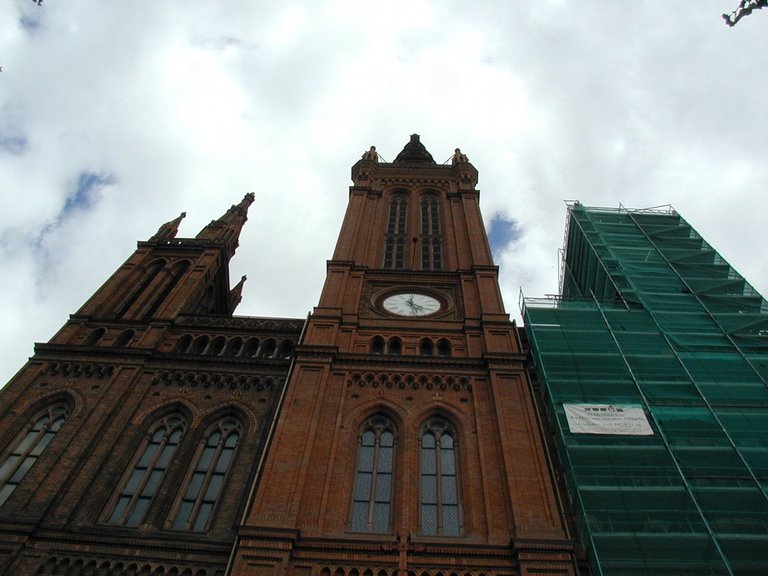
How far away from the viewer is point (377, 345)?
2386 centimetres

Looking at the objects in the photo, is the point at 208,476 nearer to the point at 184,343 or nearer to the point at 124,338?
the point at 184,343

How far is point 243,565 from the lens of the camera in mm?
14492

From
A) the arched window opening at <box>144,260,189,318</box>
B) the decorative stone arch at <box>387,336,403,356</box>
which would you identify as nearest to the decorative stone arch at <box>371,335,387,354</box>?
the decorative stone arch at <box>387,336,403,356</box>

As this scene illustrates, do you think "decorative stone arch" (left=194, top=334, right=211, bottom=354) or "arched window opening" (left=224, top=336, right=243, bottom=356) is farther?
"decorative stone arch" (left=194, top=334, right=211, bottom=354)

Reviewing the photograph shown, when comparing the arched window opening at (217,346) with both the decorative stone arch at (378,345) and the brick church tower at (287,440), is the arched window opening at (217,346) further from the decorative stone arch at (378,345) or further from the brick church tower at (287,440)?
the decorative stone arch at (378,345)

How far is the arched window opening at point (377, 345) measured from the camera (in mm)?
23511

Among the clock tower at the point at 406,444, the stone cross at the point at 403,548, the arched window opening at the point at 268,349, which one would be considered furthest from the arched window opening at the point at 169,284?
the stone cross at the point at 403,548

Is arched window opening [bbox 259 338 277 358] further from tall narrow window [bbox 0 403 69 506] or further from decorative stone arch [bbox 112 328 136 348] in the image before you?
tall narrow window [bbox 0 403 69 506]

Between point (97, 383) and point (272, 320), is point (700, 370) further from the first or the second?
point (97, 383)

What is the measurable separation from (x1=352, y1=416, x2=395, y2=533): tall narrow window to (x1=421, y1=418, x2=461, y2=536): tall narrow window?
0.96 m

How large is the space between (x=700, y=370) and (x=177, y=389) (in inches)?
711

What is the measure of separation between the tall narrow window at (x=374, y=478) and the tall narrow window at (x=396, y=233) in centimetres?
1193

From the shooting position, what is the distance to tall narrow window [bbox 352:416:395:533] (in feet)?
55.5

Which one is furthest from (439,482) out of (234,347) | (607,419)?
(234,347)
